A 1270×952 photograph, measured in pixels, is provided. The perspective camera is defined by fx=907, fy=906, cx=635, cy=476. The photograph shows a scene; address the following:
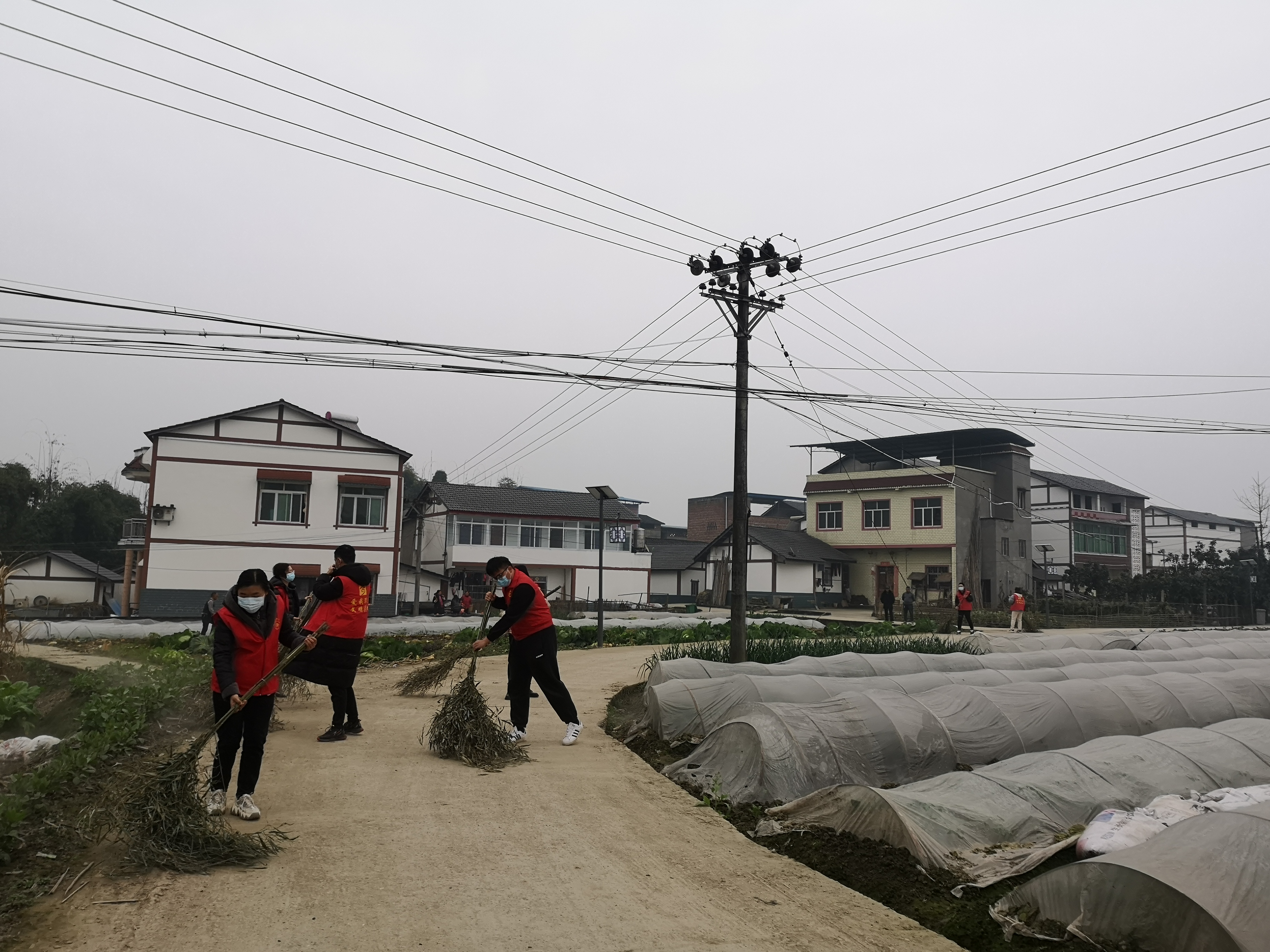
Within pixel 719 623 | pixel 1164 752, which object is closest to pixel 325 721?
pixel 1164 752

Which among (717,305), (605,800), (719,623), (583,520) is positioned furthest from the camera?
(583,520)

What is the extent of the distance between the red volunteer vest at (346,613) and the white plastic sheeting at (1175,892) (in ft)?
18.7

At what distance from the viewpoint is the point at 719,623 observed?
25.4 m

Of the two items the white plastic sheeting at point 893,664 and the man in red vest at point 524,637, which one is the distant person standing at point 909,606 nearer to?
the white plastic sheeting at point 893,664

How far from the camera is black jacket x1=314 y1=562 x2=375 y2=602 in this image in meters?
7.78

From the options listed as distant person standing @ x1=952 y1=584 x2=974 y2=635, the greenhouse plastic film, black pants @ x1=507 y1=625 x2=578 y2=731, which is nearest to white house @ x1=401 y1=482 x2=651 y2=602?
distant person standing @ x1=952 y1=584 x2=974 y2=635

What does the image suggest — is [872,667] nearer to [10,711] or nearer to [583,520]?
[10,711]

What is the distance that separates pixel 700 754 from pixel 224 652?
3.81m

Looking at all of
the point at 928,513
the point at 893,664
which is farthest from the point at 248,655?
the point at 928,513

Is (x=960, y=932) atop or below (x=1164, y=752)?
below

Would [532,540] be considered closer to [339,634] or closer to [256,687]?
[339,634]

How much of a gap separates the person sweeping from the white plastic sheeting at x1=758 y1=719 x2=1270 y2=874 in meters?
3.98

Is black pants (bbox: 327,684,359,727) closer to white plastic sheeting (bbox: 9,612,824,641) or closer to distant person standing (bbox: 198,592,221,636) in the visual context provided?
distant person standing (bbox: 198,592,221,636)

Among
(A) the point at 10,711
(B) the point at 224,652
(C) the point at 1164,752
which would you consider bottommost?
(A) the point at 10,711
